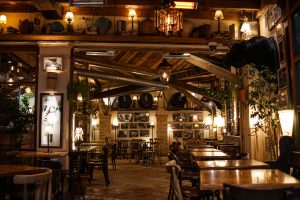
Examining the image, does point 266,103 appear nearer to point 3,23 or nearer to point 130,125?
point 3,23

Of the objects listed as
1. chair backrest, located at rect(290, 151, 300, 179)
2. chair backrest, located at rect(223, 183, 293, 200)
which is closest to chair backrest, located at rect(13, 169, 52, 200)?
chair backrest, located at rect(223, 183, 293, 200)

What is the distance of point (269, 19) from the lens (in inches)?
267

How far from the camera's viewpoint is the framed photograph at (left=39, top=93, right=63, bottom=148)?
720 cm

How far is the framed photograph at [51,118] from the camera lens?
283 inches

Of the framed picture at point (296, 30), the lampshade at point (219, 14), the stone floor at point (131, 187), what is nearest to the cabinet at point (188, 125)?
the stone floor at point (131, 187)

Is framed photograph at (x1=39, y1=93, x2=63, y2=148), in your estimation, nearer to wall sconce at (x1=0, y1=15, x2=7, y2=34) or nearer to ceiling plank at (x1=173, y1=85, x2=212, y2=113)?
wall sconce at (x1=0, y1=15, x2=7, y2=34)

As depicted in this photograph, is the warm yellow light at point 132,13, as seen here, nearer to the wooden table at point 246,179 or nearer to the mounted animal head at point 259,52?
the mounted animal head at point 259,52

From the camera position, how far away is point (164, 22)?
16.1 feet

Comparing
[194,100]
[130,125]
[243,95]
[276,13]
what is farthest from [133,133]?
[276,13]

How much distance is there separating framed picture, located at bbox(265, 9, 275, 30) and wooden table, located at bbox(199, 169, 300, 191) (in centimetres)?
373

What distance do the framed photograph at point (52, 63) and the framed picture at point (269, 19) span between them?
4394 mm

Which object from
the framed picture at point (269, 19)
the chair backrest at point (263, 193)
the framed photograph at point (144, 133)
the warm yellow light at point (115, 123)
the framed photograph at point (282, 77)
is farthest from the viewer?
the framed photograph at point (144, 133)

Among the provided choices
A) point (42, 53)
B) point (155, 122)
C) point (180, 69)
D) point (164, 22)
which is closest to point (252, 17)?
point (164, 22)

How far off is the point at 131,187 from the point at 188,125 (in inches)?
440
